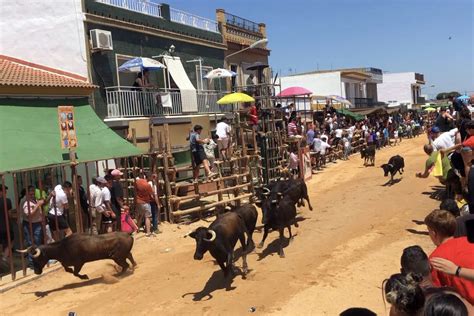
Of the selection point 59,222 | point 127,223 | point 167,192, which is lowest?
point 127,223

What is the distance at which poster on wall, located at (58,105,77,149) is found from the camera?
36.6 feet

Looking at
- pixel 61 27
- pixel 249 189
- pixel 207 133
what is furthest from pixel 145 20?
pixel 249 189

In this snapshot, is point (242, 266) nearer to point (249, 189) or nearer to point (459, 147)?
point (459, 147)

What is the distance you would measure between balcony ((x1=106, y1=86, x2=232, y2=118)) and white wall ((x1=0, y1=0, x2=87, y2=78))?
1.42 metres

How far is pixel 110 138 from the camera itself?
13844mm

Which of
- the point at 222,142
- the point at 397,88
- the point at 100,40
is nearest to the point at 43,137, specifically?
the point at 100,40

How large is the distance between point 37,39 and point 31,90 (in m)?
4.45

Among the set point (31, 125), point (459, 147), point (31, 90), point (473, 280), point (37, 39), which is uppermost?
point (37, 39)

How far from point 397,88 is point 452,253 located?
67725 mm

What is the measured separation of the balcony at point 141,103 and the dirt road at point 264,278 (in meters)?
6.26

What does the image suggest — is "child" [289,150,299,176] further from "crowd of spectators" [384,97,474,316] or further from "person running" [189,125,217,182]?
"crowd of spectators" [384,97,474,316]

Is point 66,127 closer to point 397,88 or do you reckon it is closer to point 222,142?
point 222,142

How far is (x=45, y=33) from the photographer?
17.0m

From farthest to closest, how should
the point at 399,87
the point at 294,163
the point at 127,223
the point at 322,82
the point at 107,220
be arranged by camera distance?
the point at 399,87 → the point at 322,82 → the point at 294,163 → the point at 127,223 → the point at 107,220
